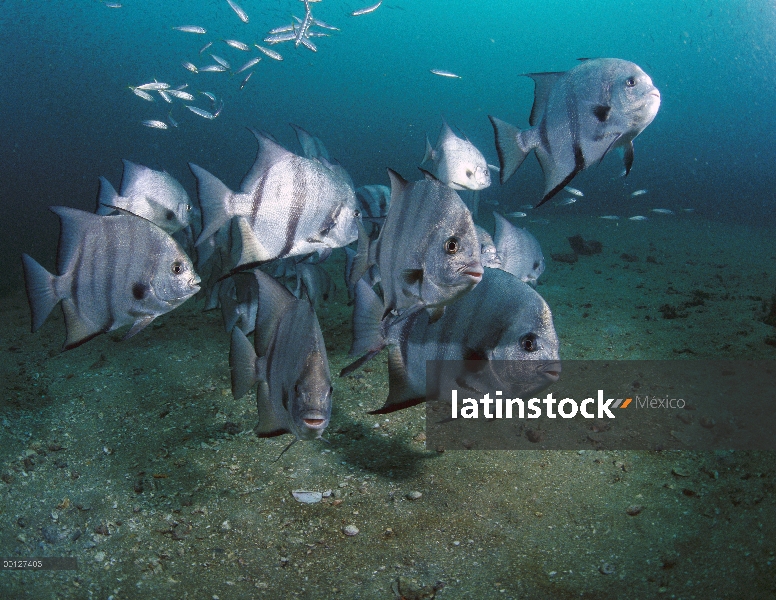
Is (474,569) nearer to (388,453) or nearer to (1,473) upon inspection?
(388,453)

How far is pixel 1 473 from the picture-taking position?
129 inches

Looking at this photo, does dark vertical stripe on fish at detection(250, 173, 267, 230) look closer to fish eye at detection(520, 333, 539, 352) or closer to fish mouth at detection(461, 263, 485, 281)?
fish mouth at detection(461, 263, 485, 281)

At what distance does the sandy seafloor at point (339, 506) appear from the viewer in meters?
2.46

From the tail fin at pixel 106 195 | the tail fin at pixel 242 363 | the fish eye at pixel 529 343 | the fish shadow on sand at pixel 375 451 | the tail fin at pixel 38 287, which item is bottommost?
the fish shadow on sand at pixel 375 451

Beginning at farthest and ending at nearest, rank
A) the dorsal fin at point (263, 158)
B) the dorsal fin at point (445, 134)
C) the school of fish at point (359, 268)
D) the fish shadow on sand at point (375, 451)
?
the dorsal fin at point (445, 134) → the fish shadow on sand at point (375, 451) → the dorsal fin at point (263, 158) → the school of fish at point (359, 268)

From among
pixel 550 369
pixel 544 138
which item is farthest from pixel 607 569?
pixel 544 138

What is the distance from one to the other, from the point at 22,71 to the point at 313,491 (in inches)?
2397

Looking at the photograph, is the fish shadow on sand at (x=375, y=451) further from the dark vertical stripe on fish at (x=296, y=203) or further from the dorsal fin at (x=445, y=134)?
the dorsal fin at (x=445, y=134)

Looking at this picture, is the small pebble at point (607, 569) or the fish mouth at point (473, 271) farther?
the small pebble at point (607, 569)

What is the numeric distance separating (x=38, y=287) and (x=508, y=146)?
2611 mm

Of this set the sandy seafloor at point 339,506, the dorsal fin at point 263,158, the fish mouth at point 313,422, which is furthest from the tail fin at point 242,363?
the sandy seafloor at point 339,506

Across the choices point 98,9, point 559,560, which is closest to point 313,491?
point 559,560

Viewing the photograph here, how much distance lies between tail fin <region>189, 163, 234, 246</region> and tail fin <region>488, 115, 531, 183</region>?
151cm

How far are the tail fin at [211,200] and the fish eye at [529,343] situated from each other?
5.68ft
